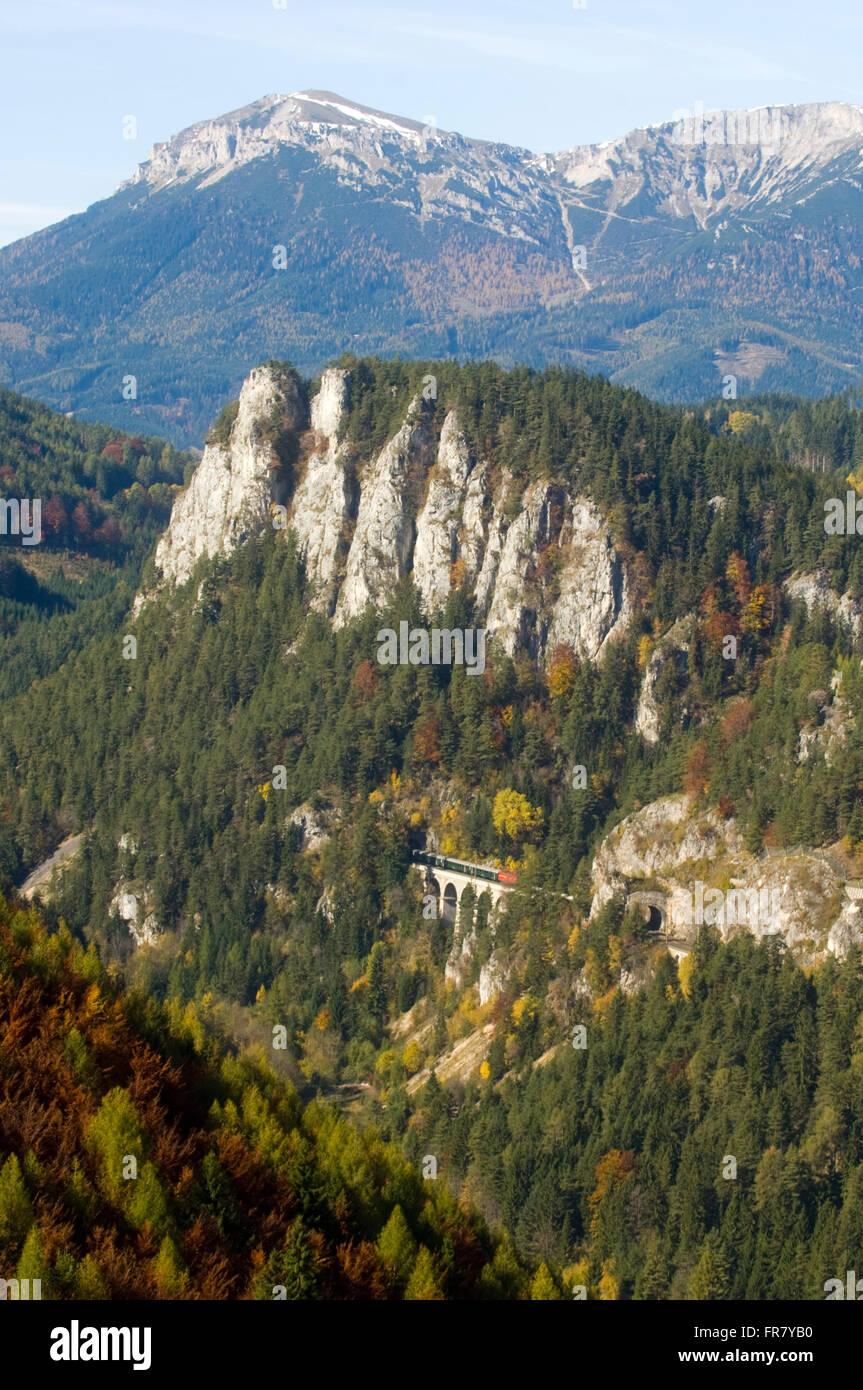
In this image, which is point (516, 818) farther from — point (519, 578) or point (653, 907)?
point (519, 578)

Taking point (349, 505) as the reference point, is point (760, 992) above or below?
below

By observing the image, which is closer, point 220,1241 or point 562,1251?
point 220,1241

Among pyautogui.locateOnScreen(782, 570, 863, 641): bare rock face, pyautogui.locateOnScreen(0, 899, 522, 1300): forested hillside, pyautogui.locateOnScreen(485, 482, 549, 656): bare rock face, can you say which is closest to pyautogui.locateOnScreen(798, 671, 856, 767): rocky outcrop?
pyautogui.locateOnScreen(782, 570, 863, 641): bare rock face

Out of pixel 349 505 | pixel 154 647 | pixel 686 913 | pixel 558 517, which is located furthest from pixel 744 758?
pixel 154 647

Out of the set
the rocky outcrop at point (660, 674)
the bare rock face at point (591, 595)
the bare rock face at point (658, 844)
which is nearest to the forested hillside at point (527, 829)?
the rocky outcrop at point (660, 674)

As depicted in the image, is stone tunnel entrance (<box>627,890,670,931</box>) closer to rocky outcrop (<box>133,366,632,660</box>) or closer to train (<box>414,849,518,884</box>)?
train (<box>414,849,518,884</box>)

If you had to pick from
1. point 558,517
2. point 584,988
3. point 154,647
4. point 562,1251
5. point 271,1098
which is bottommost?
point 562,1251
